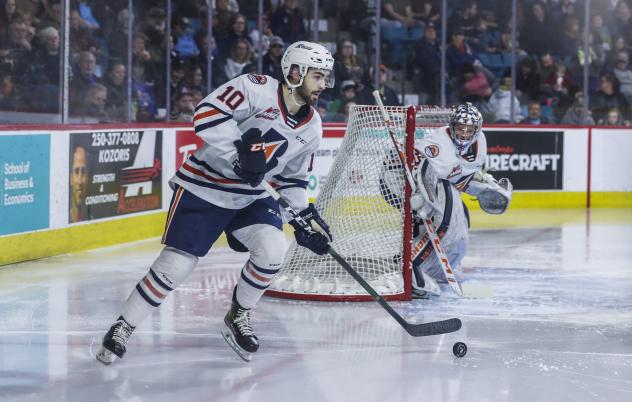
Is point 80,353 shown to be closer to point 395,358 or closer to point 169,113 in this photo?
point 395,358

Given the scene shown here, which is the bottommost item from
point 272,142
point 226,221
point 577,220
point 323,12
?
point 577,220

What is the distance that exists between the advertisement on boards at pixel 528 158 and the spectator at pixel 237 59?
245 centimetres

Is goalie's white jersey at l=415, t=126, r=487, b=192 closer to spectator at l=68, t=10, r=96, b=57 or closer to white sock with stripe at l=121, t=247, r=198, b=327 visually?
white sock with stripe at l=121, t=247, r=198, b=327

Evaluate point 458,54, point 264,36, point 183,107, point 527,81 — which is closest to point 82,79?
point 183,107

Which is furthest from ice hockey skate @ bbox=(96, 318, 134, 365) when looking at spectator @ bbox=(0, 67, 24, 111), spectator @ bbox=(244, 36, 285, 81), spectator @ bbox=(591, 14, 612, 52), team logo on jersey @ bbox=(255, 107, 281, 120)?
spectator @ bbox=(591, 14, 612, 52)

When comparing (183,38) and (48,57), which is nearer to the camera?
(48,57)

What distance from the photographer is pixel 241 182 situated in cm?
416

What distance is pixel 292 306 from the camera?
5.48m

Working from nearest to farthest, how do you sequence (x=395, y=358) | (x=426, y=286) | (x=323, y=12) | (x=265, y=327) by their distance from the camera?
(x=395, y=358) < (x=265, y=327) < (x=426, y=286) < (x=323, y=12)

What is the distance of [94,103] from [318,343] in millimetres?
3824

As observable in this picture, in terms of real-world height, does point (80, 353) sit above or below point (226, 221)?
below

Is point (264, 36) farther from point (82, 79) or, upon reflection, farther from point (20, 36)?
point (20, 36)

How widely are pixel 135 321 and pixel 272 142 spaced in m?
0.82

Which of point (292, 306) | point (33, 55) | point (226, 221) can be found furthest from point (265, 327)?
point (33, 55)
